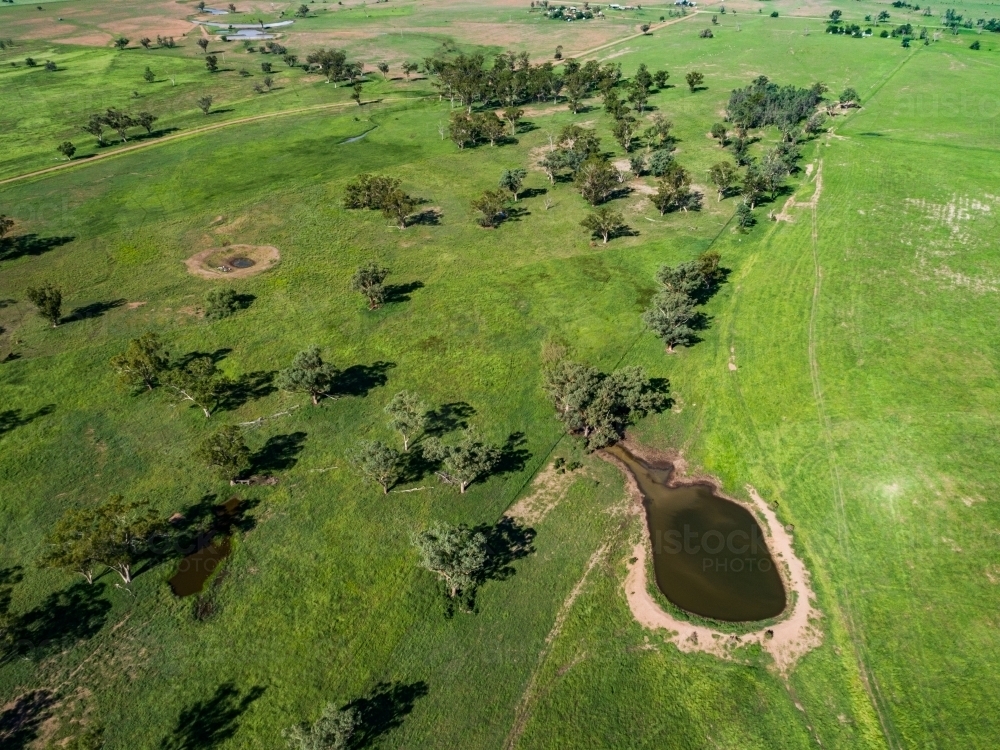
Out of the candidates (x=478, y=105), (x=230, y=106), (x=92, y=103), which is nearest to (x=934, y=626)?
(x=478, y=105)

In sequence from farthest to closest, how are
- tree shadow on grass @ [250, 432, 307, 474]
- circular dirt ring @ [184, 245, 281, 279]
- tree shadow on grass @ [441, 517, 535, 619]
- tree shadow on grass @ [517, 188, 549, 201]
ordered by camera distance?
tree shadow on grass @ [517, 188, 549, 201], circular dirt ring @ [184, 245, 281, 279], tree shadow on grass @ [250, 432, 307, 474], tree shadow on grass @ [441, 517, 535, 619]

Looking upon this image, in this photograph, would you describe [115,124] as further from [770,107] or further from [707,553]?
[770,107]

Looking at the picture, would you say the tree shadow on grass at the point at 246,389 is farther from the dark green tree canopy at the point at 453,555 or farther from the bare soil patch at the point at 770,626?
the bare soil patch at the point at 770,626

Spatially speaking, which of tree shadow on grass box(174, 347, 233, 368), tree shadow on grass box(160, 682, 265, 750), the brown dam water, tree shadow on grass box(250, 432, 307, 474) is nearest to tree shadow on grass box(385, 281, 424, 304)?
tree shadow on grass box(174, 347, 233, 368)

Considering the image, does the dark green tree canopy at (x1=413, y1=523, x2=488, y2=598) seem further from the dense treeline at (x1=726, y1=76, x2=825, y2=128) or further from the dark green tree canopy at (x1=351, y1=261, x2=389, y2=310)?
the dense treeline at (x1=726, y1=76, x2=825, y2=128)

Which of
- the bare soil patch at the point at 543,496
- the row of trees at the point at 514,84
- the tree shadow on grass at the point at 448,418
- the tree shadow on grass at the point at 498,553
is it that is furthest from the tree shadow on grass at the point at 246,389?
the row of trees at the point at 514,84
